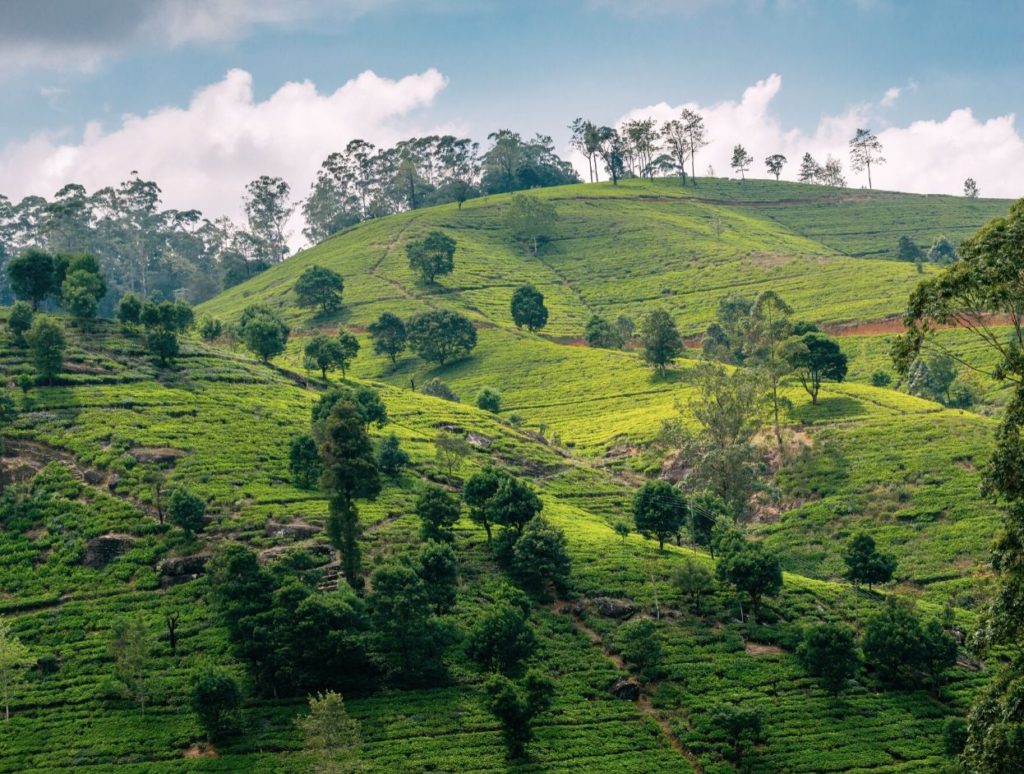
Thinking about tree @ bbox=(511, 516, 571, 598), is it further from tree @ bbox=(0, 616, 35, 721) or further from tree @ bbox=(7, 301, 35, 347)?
tree @ bbox=(7, 301, 35, 347)

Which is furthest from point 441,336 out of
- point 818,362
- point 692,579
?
point 692,579

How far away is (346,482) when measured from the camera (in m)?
69.8

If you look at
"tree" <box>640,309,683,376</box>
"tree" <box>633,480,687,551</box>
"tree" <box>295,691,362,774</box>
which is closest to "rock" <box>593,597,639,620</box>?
"tree" <box>633,480,687,551</box>

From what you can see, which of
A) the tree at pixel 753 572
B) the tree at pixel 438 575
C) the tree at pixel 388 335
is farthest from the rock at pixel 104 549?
the tree at pixel 388 335

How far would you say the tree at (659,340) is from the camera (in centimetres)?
12812

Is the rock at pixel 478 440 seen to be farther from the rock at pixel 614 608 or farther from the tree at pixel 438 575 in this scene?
the rock at pixel 614 608

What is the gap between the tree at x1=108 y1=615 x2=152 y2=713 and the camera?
59.0 metres

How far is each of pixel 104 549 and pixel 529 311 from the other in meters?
96.5

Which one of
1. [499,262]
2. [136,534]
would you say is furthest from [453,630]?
[499,262]

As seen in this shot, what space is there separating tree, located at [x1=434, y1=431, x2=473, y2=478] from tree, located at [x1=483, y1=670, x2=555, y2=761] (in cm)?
3724

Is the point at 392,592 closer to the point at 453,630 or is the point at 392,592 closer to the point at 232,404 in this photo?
the point at 453,630

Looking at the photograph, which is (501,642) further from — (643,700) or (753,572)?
(753,572)

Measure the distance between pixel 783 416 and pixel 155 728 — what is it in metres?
73.4

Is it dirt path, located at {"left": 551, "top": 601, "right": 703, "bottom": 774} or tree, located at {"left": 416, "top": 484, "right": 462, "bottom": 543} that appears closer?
dirt path, located at {"left": 551, "top": 601, "right": 703, "bottom": 774}
